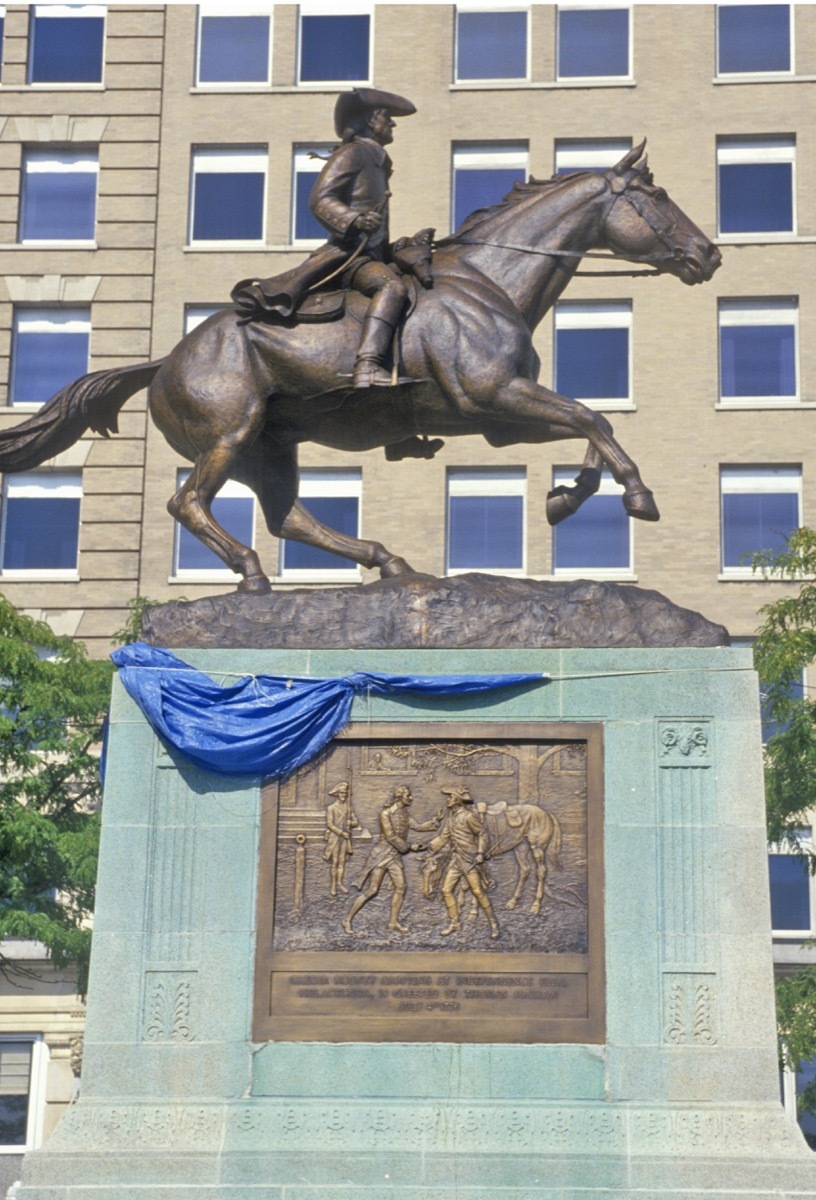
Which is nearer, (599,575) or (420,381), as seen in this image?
(420,381)

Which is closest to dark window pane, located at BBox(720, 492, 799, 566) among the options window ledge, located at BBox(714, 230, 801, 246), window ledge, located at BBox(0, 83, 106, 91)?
window ledge, located at BBox(714, 230, 801, 246)

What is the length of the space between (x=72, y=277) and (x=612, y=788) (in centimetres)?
3598

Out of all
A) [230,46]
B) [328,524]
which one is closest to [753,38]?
[230,46]

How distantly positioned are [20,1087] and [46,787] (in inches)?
509

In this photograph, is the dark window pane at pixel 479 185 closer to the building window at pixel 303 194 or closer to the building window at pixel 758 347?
the building window at pixel 303 194

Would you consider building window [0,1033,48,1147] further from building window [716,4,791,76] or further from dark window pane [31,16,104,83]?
building window [716,4,791,76]

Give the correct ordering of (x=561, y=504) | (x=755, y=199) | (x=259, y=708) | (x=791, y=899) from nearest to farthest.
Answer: (x=259, y=708) < (x=561, y=504) < (x=791, y=899) < (x=755, y=199)

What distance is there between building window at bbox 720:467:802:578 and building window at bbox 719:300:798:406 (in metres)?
2.10

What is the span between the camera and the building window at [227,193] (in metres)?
49.0

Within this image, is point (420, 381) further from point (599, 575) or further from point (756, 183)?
point (756, 183)

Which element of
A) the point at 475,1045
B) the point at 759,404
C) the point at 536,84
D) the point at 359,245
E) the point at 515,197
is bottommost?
the point at 475,1045

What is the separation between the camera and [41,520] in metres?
47.4

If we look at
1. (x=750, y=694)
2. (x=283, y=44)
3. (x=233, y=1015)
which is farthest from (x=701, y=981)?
(x=283, y=44)

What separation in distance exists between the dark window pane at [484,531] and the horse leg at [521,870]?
30.9 m
